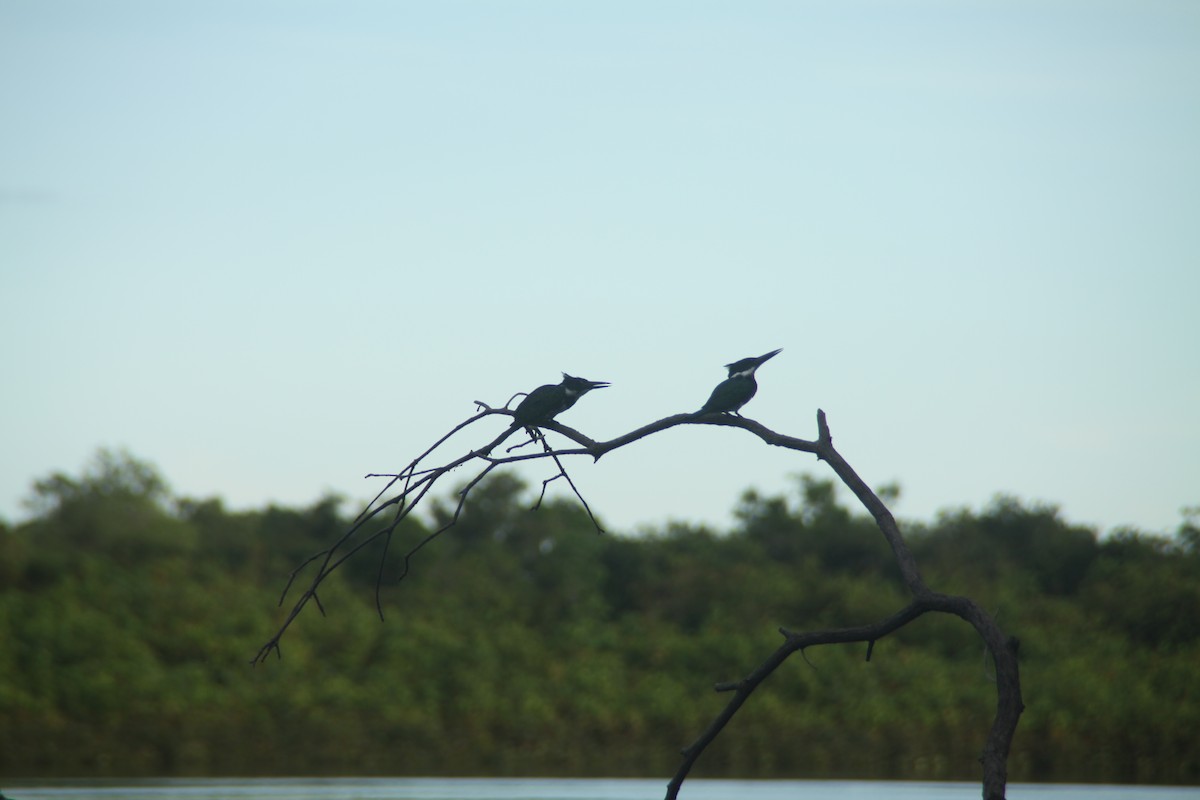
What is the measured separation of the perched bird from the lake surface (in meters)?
12.7

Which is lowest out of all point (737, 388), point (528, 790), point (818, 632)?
point (528, 790)

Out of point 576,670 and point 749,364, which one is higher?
point 749,364

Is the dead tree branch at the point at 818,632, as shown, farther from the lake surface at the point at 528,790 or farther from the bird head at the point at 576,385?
the lake surface at the point at 528,790

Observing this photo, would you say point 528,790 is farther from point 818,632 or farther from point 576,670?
point 818,632

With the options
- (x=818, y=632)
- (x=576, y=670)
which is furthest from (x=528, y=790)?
(x=818, y=632)

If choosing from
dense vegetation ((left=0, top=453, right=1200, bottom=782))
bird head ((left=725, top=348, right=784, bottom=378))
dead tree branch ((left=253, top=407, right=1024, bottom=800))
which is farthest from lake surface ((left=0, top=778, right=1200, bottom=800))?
dead tree branch ((left=253, top=407, right=1024, bottom=800))

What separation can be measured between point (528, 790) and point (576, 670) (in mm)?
4999

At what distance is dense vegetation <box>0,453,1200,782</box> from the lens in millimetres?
23562

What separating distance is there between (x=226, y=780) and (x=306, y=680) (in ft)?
10.2

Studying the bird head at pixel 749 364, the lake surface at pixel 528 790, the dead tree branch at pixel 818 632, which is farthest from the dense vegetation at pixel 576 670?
the dead tree branch at pixel 818 632

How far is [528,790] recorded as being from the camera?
20.5 metres

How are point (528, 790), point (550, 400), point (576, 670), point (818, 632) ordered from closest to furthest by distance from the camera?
point (818, 632), point (550, 400), point (528, 790), point (576, 670)

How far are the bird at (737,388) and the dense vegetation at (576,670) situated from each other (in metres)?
17.9

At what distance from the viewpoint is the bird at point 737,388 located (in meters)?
6.54
